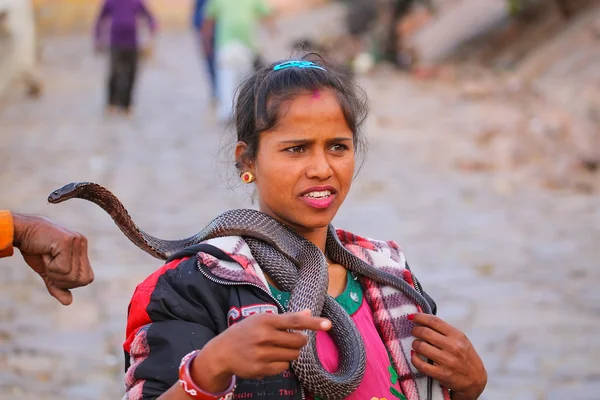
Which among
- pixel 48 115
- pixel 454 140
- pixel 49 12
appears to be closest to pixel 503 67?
pixel 454 140

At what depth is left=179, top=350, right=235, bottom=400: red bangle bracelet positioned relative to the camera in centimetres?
196

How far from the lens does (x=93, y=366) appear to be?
491 centimetres

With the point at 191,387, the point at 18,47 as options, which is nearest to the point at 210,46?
the point at 18,47

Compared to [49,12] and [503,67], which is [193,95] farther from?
[49,12]

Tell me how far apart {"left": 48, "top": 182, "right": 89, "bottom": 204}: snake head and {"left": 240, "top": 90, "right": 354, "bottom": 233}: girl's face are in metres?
0.49

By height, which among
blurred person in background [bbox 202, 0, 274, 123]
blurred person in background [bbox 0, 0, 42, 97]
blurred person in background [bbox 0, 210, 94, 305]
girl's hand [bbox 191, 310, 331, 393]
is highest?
blurred person in background [bbox 0, 0, 42, 97]

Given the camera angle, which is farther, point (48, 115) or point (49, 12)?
point (49, 12)

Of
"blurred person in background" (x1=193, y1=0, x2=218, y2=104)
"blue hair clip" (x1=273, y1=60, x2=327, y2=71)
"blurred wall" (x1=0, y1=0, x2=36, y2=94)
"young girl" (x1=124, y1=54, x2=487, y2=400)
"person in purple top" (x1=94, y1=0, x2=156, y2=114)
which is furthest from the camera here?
"blurred wall" (x1=0, y1=0, x2=36, y2=94)

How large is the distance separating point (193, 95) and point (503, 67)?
17.1 ft

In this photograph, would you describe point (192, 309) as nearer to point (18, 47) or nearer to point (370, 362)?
point (370, 362)

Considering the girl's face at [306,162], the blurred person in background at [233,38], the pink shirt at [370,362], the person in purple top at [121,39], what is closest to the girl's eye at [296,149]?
the girl's face at [306,162]

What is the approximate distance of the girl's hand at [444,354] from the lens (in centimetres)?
238

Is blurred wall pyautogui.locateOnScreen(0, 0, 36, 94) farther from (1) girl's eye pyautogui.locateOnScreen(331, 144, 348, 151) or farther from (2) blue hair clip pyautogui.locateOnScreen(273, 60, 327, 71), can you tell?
(1) girl's eye pyautogui.locateOnScreen(331, 144, 348, 151)

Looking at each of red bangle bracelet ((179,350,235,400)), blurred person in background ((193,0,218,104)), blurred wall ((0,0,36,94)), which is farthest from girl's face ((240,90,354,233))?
blurred wall ((0,0,36,94))
